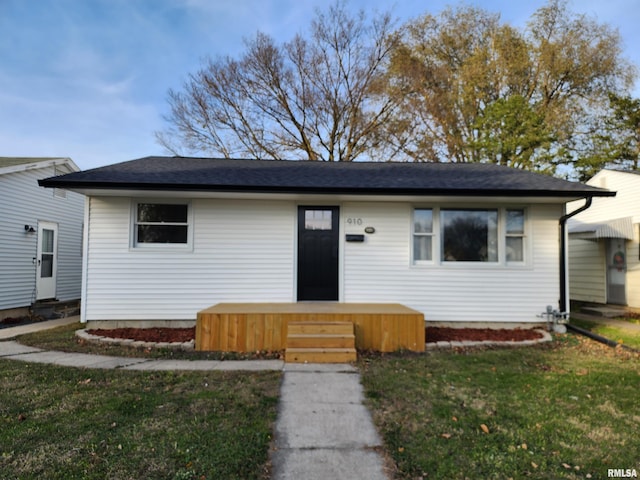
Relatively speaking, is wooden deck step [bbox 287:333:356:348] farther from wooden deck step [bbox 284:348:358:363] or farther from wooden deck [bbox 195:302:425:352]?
wooden deck [bbox 195:302:425:352]

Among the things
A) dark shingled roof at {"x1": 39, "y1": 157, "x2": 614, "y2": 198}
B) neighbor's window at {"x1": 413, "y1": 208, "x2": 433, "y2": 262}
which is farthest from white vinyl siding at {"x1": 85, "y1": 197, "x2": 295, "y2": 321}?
neighbor's window at {"x1": 413, "y1": 208, "x2": 433, "y2": 262}

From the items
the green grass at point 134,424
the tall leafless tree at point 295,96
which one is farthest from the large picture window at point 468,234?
the tall leafless tree at point 295,96

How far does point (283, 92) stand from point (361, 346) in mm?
15285

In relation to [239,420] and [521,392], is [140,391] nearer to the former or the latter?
[239,420]

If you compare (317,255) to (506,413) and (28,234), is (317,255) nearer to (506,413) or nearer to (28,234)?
(506,413)

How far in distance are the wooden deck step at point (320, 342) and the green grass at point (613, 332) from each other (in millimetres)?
4783

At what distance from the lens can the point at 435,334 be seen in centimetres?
620

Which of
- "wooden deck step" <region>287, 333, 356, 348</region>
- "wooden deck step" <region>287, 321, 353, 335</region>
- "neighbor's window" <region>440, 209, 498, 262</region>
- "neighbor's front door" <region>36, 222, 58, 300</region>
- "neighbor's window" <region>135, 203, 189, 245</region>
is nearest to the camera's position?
"wooden deck step" <region>287, 333, 356, 348</region>

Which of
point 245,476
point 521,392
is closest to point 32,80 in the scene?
point 245,476

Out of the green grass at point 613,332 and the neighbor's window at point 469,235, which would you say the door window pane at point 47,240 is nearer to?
the neighbor's window at point 469,235

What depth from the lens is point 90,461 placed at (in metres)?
2.31

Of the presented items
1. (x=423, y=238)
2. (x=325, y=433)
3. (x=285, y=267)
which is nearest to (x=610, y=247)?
(x=423, y=238)

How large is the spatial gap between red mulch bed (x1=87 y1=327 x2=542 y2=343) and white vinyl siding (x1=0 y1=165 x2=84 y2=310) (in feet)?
14.9

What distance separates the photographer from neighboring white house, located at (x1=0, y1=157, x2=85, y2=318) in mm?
8711
